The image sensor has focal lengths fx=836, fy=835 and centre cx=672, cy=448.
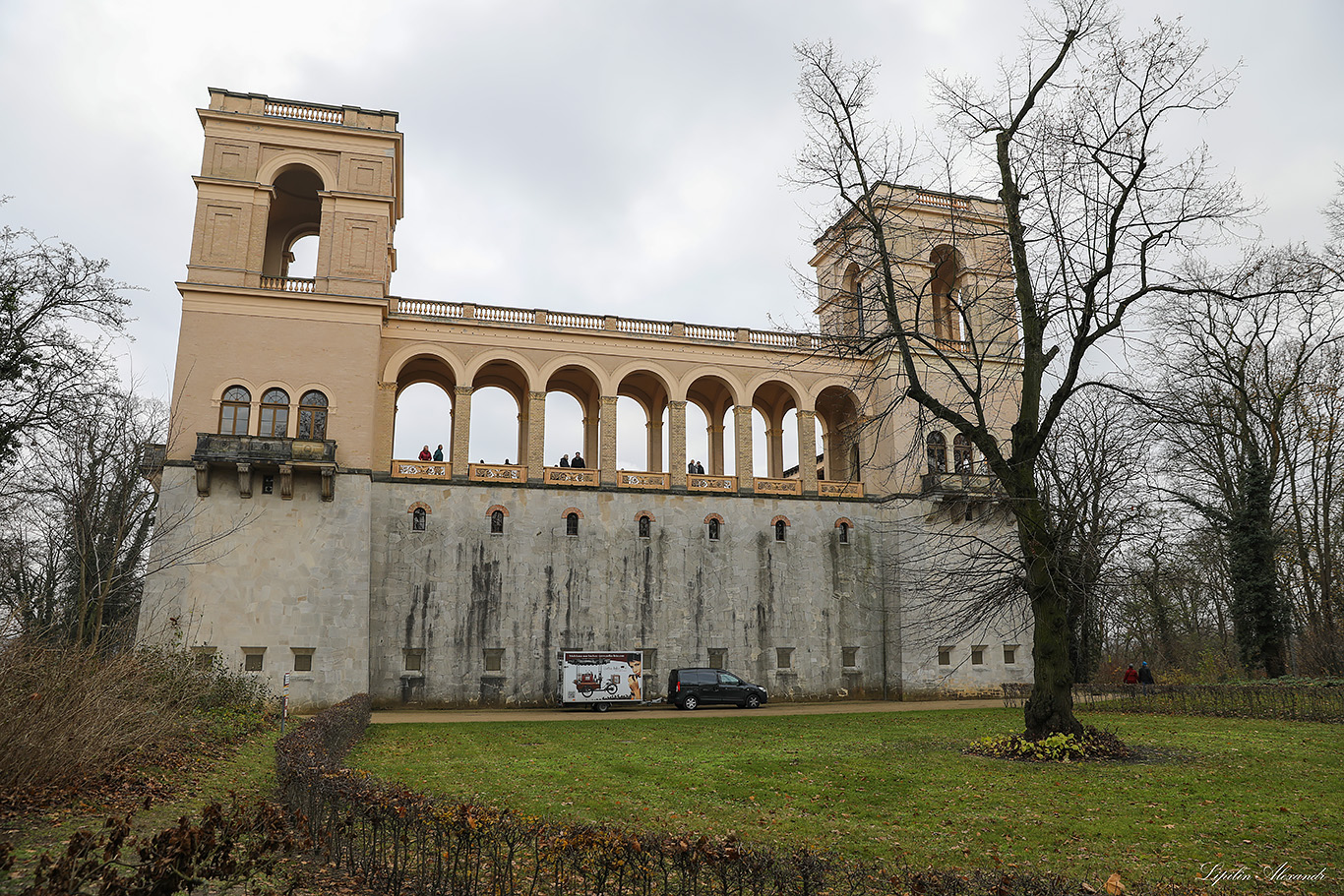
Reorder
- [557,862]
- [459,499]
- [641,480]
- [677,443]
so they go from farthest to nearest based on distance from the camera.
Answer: [677,443]
[641,480]
[459,499]
[557,862]

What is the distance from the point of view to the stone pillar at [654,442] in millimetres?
39938

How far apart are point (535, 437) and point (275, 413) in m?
9.77

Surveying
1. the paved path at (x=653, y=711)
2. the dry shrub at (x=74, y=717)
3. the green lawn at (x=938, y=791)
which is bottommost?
the paved path at (x=653, y=711)

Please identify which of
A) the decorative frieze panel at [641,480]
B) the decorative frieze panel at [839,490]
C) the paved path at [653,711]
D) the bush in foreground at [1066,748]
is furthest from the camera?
the decorative frieze panel at [839,490]

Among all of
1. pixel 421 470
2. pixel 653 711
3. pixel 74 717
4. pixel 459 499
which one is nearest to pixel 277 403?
pixel 421 470

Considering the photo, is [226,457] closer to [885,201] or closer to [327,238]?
[327,238]

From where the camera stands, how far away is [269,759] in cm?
1483

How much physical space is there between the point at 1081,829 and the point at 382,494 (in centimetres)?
2767

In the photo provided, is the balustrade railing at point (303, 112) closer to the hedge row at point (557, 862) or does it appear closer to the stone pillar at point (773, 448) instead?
the stone pillar at point (773, 448)

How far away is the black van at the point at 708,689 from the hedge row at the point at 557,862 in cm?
2227

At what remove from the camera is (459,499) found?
1291 inches

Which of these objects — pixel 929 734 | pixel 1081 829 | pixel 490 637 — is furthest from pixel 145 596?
pixel 1081 829

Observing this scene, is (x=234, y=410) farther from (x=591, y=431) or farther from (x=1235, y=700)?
(x=1235, y=700)

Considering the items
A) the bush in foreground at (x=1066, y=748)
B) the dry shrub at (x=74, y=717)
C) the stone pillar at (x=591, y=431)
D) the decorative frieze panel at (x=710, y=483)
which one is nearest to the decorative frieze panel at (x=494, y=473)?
the stone pillar at (x=591, y=431)
